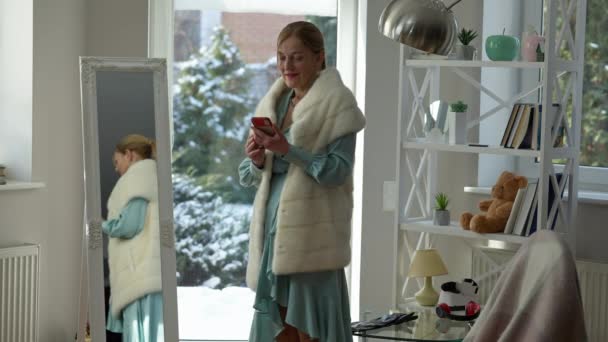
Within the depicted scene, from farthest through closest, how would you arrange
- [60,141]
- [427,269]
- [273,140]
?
1. [60,141]
2. [427,269]
3. [273,140]

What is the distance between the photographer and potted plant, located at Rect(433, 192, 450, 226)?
3.88 meters

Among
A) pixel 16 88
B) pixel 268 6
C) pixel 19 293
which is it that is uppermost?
pixel 268 6

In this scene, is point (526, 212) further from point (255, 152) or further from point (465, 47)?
point (255, 152)

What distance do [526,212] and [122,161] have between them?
4.86ft

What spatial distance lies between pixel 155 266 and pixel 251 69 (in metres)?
1.61

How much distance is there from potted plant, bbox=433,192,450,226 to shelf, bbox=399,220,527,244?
0.03m

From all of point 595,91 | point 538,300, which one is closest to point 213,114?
point 595,91

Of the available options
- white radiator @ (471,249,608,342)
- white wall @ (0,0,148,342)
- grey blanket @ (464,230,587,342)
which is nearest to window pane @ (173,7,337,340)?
white wall @ (0,0,148,342)

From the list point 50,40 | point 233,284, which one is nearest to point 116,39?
point 50,40

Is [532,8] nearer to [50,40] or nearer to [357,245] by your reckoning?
[357,245]

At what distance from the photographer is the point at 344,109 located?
2961mm

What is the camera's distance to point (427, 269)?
12.2 feet

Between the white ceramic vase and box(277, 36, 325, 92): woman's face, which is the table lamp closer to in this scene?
the white ceramic vase

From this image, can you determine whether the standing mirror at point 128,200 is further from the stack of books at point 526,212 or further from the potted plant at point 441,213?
the stack of books at point 526,212
